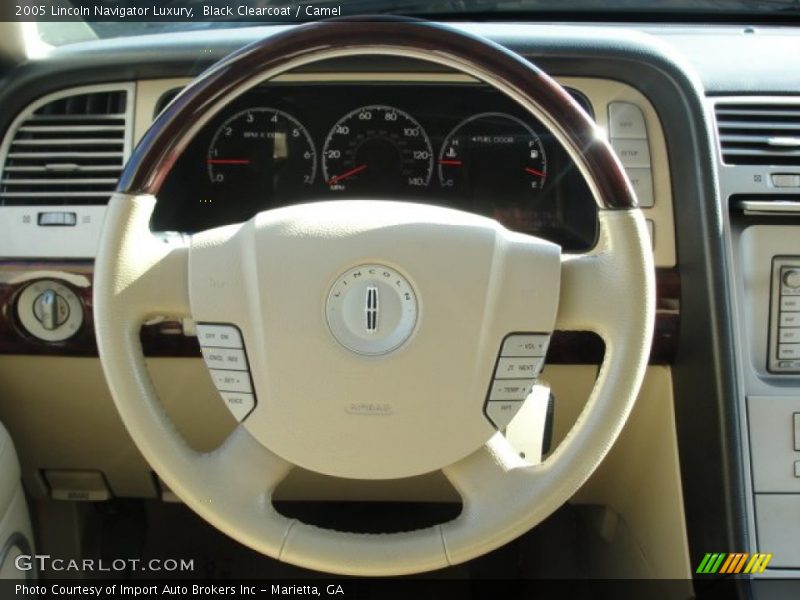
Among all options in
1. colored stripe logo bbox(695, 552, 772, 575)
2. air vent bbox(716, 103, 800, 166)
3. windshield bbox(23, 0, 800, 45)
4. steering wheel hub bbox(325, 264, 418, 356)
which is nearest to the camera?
steering wheel hub bbox(325, 264, 418, 356)

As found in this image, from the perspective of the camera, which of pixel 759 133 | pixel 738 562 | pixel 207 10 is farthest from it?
pixel 207 10

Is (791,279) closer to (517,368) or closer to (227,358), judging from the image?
(517,368)

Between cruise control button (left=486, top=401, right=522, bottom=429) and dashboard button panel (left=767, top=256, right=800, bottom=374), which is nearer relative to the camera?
cruise control button (left=486, top=401, right=522, bottom=429)

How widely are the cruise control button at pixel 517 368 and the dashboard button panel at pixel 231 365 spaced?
33 centimetres

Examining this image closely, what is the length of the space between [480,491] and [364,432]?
172 mm

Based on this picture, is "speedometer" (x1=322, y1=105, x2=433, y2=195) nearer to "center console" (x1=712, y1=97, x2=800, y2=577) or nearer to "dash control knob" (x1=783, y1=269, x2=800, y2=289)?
"center console" (x1=712, y1=97, x2=800, y2=577)

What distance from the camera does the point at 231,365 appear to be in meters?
1.24

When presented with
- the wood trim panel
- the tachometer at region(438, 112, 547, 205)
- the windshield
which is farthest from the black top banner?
the wood trim panel

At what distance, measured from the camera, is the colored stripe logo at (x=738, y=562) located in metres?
1.53

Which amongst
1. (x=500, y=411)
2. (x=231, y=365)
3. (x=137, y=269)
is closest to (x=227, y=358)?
(x=231, y=365)

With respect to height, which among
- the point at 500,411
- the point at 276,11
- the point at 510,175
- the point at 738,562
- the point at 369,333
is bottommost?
the point at 738,562

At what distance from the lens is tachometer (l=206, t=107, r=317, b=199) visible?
1701 mm

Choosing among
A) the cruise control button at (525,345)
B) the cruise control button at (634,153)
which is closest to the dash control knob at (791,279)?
the cruise control button at (634,153)

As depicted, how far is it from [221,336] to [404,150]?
598 millimetres
